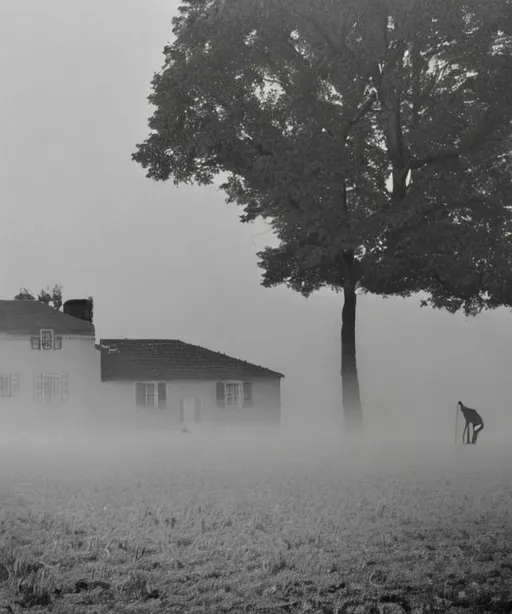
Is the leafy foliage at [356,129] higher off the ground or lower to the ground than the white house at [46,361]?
higher

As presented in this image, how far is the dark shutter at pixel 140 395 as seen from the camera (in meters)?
32.0

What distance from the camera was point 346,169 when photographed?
2320 cm

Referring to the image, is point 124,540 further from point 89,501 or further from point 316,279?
point 316,279

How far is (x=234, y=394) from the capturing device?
3412 centimetres

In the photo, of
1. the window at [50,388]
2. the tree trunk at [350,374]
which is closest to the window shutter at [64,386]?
the window at [50,388]

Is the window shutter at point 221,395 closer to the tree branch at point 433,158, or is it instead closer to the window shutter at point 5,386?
the window shutter at point 5,386

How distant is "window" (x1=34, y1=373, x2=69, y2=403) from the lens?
103 feet

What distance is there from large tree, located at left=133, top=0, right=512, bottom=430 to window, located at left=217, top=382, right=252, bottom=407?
9.65 meters

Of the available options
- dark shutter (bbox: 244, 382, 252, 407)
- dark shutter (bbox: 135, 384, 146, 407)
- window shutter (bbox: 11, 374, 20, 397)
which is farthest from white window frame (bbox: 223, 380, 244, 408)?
window shutter (bbox: 11, 374, 20, 397)

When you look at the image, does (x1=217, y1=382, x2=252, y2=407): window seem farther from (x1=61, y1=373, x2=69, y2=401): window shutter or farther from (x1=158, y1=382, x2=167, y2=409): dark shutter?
(x1=61, y1=373, x2=69, y2=401): window shutter

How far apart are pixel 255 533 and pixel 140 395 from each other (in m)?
19.8

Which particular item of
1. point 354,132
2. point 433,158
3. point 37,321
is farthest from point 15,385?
point 433,158

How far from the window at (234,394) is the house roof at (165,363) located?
0.95ft

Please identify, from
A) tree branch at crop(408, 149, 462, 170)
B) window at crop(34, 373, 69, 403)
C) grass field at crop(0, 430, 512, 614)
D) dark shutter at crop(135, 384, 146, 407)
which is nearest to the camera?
grass field at crop(0, 430, 512, 614)
